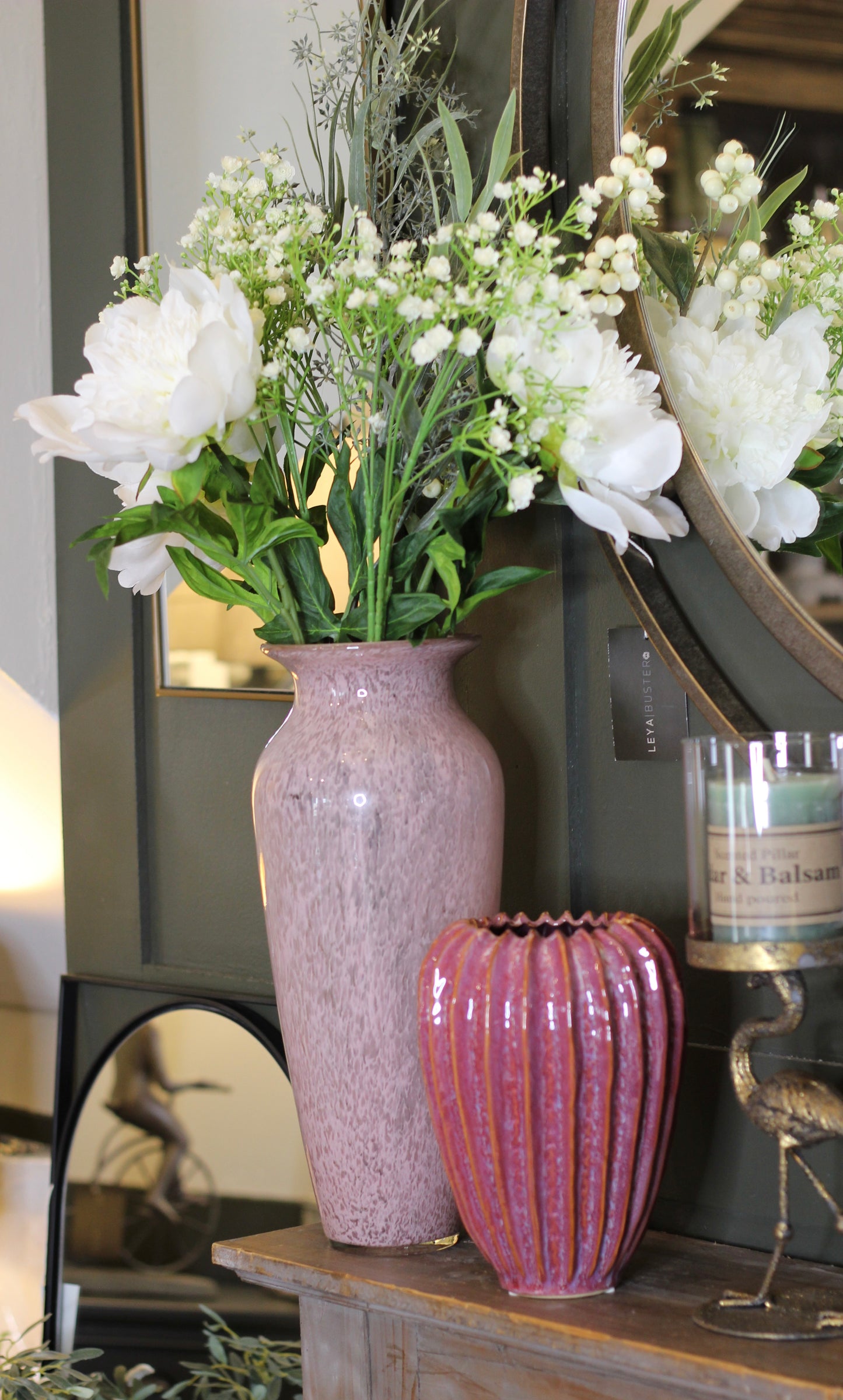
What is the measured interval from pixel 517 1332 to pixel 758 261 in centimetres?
66

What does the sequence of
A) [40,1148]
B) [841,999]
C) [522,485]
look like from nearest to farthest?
[522,485] < [841,999] < [40,1148]

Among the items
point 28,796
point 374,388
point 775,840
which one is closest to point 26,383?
point 28,796

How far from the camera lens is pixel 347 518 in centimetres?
88

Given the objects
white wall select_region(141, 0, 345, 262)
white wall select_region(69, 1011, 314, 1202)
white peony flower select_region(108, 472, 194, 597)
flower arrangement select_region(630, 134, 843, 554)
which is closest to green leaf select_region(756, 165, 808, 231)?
flower arrangement select_region(630, 134, 843, 554)

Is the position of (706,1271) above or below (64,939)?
below

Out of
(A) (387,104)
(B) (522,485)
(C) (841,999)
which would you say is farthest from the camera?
(A) (387,104)

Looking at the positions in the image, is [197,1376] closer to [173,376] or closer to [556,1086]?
[556,1086]

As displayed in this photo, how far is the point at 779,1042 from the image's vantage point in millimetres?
872

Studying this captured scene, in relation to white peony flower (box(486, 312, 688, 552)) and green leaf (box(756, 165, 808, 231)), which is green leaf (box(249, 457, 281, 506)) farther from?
green leaf (box(756, 165, 808, 231))

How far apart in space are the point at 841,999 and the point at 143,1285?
2.89 feet

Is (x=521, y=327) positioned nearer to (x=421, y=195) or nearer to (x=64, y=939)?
(x=421, y=195)

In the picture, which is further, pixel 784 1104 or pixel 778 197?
pixel 778 197

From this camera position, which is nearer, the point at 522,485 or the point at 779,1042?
A: the point at 522,485

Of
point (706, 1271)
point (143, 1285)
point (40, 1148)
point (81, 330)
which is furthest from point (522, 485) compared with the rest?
point (40, 1148)
